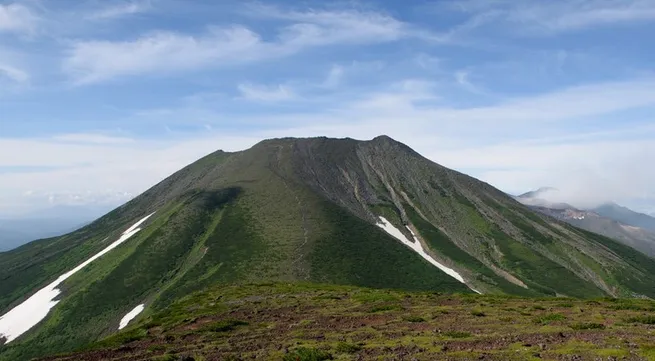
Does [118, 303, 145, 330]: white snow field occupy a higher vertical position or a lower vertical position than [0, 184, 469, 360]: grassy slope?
lower

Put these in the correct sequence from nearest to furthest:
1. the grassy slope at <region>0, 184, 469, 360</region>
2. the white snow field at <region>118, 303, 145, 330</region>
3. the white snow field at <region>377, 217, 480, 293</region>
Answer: the white snow field at <region>118, 303, 145, 330</region> → the grassy slope at <region>0, 184, 469, 360</region> → the white snow field at <region>377, 217, 480, 293</region>

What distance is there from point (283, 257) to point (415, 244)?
53448 millimetres

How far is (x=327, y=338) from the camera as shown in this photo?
3288 cm

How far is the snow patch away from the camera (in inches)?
5425

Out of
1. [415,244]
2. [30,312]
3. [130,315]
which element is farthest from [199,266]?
[415,244]

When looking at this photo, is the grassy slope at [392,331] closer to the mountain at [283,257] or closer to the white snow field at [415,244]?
the mountain at [283,257]

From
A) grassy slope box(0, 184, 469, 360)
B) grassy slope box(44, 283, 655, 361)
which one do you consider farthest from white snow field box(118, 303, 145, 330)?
grassy slope box(44, 283, 655, 361)

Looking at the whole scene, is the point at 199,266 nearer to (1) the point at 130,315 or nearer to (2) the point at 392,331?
(1) the point at 130,315

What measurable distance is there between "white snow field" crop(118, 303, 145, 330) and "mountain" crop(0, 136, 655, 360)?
450mm

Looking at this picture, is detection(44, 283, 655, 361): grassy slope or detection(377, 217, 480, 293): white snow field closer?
detection(44, 283, 655, 361): grassy slope

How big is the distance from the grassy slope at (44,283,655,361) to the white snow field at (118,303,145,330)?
1845 inches

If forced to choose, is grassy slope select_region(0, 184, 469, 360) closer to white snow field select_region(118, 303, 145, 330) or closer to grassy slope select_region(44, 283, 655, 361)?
white snow field select_region(118, 303, 145, 330)

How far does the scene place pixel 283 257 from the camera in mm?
129625

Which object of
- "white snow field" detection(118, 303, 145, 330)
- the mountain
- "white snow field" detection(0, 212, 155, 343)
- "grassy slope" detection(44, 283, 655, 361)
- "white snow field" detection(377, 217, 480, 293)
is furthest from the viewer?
"white snow field" detection(377, 217, 480, 293)
